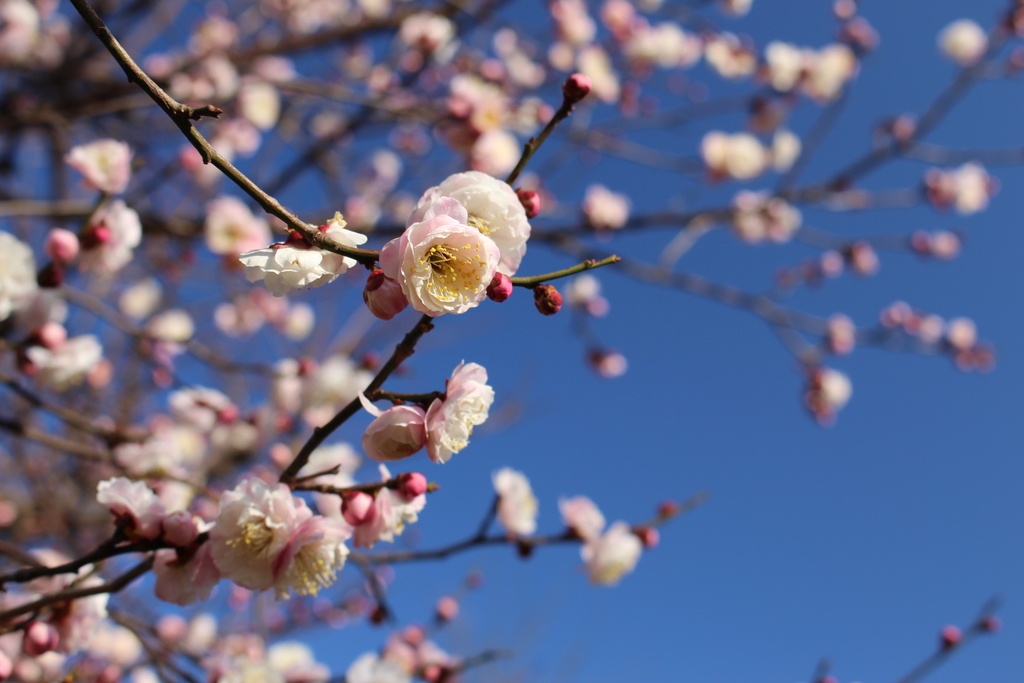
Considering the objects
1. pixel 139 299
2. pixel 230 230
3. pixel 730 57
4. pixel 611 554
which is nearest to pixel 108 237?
pixel 230 230

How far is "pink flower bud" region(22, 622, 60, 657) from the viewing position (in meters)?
1.09

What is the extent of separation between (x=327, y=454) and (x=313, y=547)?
0.76m

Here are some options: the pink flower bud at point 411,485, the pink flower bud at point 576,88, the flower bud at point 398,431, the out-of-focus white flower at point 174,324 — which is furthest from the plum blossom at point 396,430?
the out-of-focus white flower at point 174,324

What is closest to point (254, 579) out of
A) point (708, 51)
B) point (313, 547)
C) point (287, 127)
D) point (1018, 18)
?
point (313, 547)

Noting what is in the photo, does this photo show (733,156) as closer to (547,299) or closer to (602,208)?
(602,208)

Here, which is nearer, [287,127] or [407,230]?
[407,230]

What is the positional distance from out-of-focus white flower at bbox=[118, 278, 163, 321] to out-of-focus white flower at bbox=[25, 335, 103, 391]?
351 centimetres

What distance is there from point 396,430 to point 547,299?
271mm

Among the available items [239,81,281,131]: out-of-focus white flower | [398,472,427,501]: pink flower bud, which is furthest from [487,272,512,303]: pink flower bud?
[239,81,281,131]: out-of-focus white flower

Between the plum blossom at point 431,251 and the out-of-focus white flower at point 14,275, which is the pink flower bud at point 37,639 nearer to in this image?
the out-of-focus white flower at point 14,275

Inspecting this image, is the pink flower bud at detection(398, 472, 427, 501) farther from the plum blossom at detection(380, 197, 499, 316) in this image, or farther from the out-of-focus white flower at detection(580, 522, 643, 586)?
the out-of-focus white flower at detection(580, 522, 643, 586)

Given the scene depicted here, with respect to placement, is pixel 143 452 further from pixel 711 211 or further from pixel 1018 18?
pixel 1018 18

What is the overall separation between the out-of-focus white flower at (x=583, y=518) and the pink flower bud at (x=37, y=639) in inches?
53.3

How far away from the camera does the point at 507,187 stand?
86 centimetres
